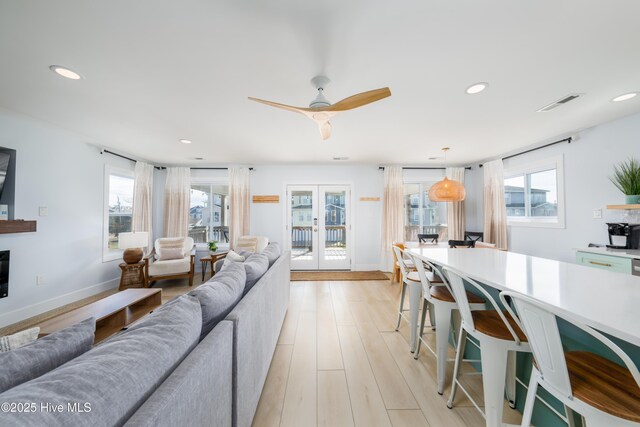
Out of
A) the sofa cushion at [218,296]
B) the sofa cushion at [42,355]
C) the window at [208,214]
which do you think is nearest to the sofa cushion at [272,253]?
the sofa cushion at [218,296]

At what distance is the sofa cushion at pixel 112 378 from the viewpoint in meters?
0.54

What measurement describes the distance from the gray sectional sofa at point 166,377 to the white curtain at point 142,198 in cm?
431

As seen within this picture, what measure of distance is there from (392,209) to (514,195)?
7.50ft

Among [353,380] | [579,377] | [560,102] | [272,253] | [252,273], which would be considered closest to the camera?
[579,377]

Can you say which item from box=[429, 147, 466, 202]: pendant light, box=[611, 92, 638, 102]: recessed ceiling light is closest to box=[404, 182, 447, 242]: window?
box=[429, 147, 466, 202]: pendant light

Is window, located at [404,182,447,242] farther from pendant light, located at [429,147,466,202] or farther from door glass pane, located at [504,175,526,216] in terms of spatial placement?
pendant light, located at [429,147,466,202]

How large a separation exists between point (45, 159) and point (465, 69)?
516 centimetres

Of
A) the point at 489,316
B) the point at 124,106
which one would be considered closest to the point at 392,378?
the point at 489,316

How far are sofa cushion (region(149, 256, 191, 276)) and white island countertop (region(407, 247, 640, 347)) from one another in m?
4.24

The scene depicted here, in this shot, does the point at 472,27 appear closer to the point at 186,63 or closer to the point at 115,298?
the point at 186,63

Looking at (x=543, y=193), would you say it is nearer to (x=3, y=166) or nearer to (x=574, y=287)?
(x=574, y=287)

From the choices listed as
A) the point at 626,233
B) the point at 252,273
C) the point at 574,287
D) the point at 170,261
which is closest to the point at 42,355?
the point at 252,273

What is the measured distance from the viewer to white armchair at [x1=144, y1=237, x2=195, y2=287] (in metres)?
4.16

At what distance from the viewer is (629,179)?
269cm
